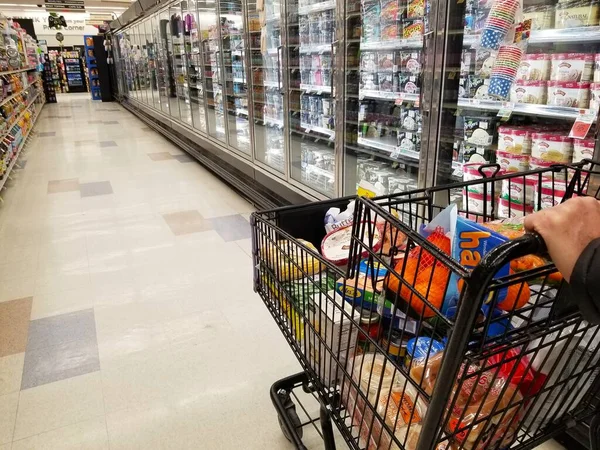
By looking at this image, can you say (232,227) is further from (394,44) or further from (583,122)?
Answer: (583,122)

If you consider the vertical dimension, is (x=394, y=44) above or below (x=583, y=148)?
above

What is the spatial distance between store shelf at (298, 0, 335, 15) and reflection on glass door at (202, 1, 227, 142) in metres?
1.87

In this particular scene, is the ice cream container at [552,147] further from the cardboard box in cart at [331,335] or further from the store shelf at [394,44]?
the cardboard box in cart at [331,335]

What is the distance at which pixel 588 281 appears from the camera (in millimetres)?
500

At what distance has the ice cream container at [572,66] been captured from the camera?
1641 mm

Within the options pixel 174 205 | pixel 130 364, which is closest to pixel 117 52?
pixel 174 205

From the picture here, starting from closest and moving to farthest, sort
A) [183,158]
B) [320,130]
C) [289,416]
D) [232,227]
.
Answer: [289,416], [320,130], [232,227], [183,158]

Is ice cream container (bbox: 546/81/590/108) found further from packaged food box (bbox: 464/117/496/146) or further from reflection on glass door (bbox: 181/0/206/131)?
reflection on glass door (bbox: 181/0/206/131)

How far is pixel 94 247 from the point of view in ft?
10.8

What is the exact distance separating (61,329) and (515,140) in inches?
93.1

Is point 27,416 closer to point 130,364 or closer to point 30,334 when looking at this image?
point 130,364

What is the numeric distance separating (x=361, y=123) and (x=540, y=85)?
4.44 feet

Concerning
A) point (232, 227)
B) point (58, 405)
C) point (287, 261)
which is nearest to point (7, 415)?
point (58, 405)

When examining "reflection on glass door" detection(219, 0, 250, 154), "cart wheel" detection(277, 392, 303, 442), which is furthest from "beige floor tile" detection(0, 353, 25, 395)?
"reflection on glass door" detection(219, 0, 250, 154)
